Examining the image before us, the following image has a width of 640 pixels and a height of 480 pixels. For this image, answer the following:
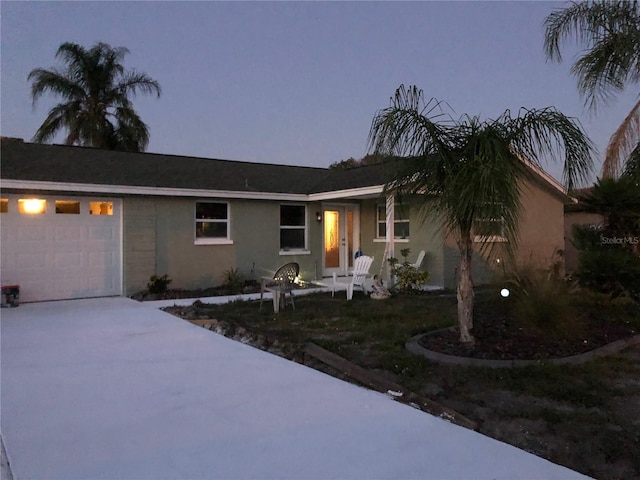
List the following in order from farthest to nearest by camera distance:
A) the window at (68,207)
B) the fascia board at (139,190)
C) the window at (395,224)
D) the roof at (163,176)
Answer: the window at (395,224)
the window at (68,207)
the roof at (163,176)
the fascia board at (139,190)

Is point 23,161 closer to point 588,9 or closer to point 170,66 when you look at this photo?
point 170,66

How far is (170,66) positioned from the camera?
1719 centimetres

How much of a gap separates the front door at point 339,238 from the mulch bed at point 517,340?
8.07 meters

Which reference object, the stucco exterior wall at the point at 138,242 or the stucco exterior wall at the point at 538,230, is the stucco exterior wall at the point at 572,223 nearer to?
the stucco exterior wall at the point at 538,230

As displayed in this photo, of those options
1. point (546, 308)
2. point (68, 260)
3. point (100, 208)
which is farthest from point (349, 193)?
point (546, 308)

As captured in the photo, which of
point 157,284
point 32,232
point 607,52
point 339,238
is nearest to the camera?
point 607,52

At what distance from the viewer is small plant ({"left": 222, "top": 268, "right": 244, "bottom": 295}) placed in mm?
12781

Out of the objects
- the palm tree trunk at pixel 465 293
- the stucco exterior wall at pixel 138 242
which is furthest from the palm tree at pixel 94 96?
the palm tree trunk at pixel 465 293

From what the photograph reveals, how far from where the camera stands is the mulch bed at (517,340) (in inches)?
242

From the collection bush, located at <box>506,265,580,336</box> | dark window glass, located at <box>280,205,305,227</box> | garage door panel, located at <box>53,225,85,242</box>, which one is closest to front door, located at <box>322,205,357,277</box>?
dark window glass, located at <box>280,205,305,227</box>

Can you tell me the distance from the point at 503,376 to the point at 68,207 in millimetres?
9879

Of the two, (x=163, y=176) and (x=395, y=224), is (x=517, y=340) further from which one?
(x=163, y=176)

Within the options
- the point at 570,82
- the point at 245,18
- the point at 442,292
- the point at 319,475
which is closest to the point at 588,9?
the point at 570,82

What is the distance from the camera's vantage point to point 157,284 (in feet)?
39.2
